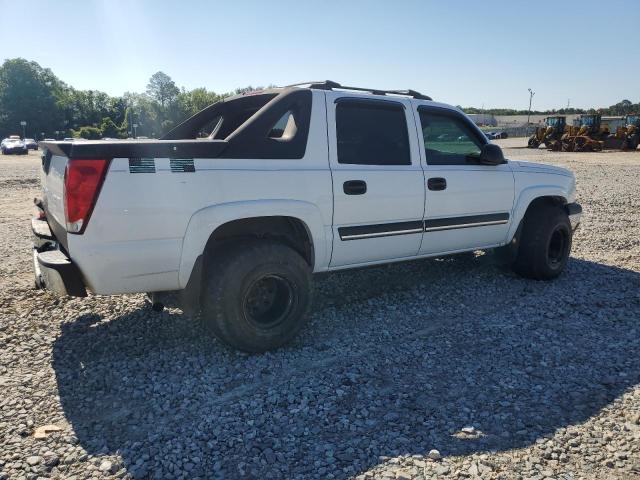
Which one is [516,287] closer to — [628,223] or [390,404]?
[390,404]

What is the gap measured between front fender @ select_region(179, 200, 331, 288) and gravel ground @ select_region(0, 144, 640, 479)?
2.72 feet

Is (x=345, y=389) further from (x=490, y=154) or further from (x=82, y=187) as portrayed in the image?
(x=490, y=154)

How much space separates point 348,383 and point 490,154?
2679 mm

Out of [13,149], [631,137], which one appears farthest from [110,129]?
[631,137]

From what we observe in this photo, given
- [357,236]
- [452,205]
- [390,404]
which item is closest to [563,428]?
[390,404]

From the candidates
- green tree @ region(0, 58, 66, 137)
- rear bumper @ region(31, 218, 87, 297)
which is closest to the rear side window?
rear bumper @ region(31, 218, 87, 297)

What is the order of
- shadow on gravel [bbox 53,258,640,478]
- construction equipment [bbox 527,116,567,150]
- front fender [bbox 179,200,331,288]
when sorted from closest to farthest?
shadow on gravel [bbox 53,258,640,478]
front fender [bbox 179,200,331,288]
construction equipment [bbox 527,116,567,150]

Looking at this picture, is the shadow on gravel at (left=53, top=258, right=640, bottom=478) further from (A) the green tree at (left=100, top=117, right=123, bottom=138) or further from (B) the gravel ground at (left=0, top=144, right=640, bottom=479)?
(A) the green tree at (left=100, top=117, right=123, bottom=138)

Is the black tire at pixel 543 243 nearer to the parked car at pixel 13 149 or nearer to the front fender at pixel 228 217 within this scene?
the front fender at pixel 228 217

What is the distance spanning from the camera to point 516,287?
5.50 metres

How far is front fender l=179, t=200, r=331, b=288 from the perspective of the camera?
11.2 ft

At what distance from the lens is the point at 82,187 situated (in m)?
3.10

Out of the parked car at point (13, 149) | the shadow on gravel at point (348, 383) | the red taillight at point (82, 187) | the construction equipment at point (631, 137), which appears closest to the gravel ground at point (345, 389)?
the shadow on gravel at point (348, 383)

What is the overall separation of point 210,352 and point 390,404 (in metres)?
1.47
